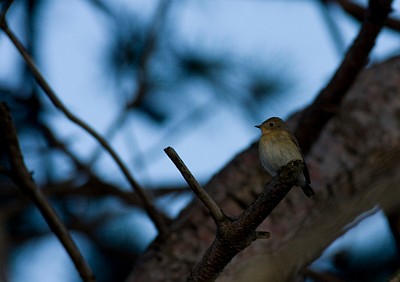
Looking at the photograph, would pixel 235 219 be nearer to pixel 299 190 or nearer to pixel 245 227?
pixel 245 227

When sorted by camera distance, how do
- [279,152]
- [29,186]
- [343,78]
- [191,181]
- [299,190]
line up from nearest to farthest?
1. [191,181]
2. [29,186]
3. [279,152]
4. [343,78]
5. [299,190]

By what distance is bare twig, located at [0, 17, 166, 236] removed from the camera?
2.55 meters

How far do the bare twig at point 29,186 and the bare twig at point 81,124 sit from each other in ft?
0.70

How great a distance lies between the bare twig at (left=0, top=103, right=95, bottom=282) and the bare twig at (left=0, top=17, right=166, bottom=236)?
0.21 m

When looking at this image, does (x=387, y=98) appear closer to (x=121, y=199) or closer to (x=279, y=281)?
(x=121, y=199)

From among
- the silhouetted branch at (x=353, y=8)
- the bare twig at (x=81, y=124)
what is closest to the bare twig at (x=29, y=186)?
the bare twig at (x=81, y=124)

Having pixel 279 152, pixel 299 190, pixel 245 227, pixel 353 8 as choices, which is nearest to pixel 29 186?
pixel 279 152

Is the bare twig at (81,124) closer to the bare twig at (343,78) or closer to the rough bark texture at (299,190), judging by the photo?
the rough bark texture at (299,190)

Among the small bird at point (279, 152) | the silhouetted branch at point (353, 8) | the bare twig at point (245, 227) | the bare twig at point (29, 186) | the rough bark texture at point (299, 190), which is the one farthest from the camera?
the silhouetted branch at point (353, 8)

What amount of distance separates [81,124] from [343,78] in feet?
3.53

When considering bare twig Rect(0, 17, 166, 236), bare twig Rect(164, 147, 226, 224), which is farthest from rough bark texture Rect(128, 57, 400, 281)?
bare twig Rect(164, 147, 226, 224)

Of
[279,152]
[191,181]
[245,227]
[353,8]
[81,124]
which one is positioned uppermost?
[353,8]

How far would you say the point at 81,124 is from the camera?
270cm

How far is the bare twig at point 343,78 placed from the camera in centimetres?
272
